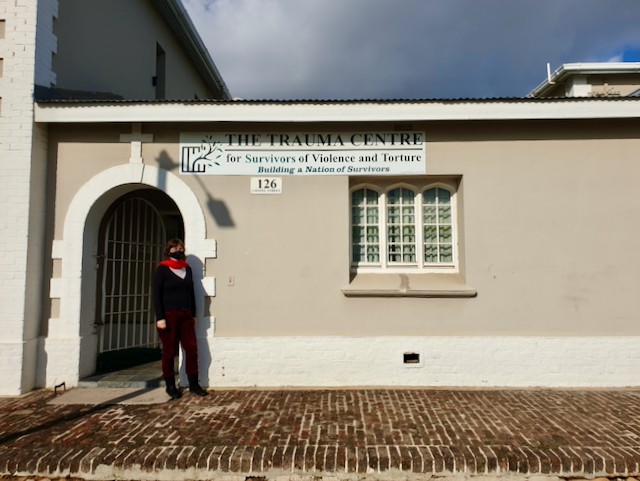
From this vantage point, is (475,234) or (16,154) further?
(475,234)

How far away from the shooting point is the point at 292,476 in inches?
140

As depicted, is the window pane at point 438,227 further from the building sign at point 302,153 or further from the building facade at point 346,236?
the building sign at point 302,153

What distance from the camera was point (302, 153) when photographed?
5887mm

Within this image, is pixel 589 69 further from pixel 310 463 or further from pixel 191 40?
pixel 310 463

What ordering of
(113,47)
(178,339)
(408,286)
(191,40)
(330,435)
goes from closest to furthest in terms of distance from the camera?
1. (330,435)
2. (178,339)
3. (408,286)
4. (113,47)
5. (191,40)

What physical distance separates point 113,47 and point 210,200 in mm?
4534

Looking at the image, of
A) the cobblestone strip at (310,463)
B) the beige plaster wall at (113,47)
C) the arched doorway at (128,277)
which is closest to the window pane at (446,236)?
the cobblestone strip at (310,463)

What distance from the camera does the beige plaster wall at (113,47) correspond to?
21.2 ft

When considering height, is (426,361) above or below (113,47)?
below

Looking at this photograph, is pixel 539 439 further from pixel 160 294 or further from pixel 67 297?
pixel 67 297

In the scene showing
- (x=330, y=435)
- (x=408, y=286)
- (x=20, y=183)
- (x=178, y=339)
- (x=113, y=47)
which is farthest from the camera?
(x=113, y=47)

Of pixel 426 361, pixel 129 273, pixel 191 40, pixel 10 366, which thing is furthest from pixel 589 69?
pixel 10 366

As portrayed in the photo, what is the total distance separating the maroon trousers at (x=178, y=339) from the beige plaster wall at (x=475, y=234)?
44cm

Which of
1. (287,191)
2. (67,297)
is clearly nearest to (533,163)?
(287,191)
